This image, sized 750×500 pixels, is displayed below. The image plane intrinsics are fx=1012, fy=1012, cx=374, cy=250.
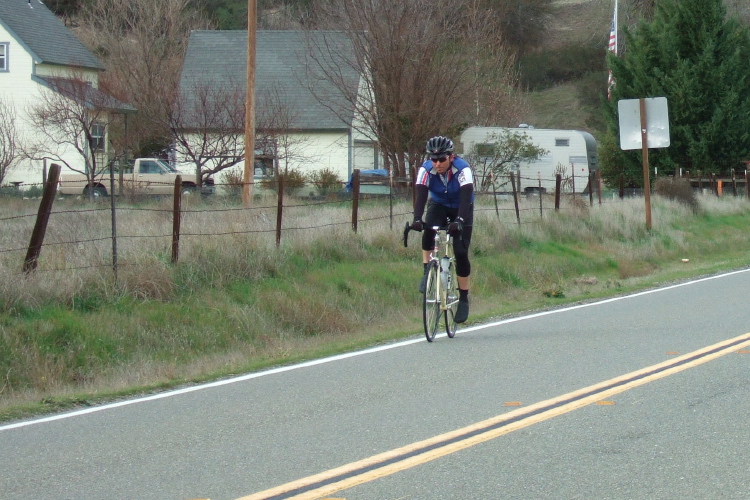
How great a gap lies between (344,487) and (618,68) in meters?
40.4

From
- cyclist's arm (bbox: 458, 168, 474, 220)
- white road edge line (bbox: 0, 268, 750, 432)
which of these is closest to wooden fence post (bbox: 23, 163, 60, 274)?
white road edge line (bbox: 0, 268, 750, 432)

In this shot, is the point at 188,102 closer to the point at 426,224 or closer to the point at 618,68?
the point at 618,68

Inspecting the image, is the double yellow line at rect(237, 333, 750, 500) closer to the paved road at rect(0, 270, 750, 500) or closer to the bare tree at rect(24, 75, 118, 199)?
the paved road at rect(0, 270, 750, 500)

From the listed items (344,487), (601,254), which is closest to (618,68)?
(601,254)

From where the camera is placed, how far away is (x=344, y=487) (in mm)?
5332

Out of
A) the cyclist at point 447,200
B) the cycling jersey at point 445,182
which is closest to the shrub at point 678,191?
the cyclist at point 447,200

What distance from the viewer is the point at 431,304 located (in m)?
10.1

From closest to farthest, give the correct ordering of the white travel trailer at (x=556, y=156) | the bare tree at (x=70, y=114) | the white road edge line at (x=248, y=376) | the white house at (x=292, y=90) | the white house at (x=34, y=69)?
the white road edge line at (x=248, y=376)
the bare tree at (x=70, y=114)
the white house at (x=292, y=90)
the white house at (x=34, y=69)
the white travel trailer at (x=556, y=156)

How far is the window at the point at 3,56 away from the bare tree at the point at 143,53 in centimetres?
402

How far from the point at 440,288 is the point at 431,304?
21 centimetres

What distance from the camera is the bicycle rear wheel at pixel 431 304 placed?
9.91 meters

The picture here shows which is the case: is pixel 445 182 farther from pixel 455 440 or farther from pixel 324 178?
pixel 324 178

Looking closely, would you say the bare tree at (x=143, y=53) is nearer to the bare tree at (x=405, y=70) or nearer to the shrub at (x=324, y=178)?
the shrub at (x=324, y=178)

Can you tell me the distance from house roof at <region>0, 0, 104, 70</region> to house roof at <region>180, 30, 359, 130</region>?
4515mm
